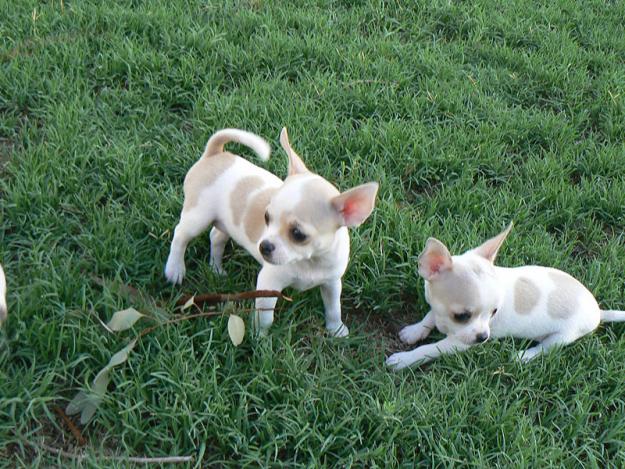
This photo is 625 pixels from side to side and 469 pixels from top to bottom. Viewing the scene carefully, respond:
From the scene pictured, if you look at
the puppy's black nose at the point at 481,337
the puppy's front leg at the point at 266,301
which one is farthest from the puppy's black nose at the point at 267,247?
the puppy's black nose at the point at 481,337

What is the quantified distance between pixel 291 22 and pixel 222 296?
2.79m

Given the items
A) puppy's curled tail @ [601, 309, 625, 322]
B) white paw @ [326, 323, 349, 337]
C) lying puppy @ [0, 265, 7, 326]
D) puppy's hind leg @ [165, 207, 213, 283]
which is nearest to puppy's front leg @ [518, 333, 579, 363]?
puppy's curled tail @ [601, 309, 625, 322]

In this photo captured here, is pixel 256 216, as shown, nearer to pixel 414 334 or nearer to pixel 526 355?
pixel 414 334

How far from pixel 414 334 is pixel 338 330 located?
1.14 feet

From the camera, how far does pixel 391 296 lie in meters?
3.03

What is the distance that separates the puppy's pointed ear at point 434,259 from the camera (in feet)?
8.28

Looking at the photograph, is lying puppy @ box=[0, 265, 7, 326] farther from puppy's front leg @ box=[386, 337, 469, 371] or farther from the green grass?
puppy's front leg @ box=[386, 337, 469, 371]

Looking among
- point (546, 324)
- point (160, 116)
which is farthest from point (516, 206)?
point (160, 116)

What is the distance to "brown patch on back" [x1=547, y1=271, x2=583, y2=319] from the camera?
2.75 metres

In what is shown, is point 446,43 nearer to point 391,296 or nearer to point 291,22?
point 291,22

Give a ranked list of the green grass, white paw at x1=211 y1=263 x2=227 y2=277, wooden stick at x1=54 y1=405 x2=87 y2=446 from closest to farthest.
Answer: wooden stick at x1=54 y1=405 x2=87 y2=446 < the green grass < white paw at x1=211 y1=263 x2=227 y2=277

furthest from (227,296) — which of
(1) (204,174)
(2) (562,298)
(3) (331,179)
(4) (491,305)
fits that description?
(2) (562,298)

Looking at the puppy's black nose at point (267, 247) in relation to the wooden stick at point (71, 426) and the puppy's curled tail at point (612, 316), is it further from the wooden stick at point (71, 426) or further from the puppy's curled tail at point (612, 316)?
the puppy's curled tail at point (612, 316)

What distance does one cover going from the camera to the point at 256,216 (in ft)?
8.57
